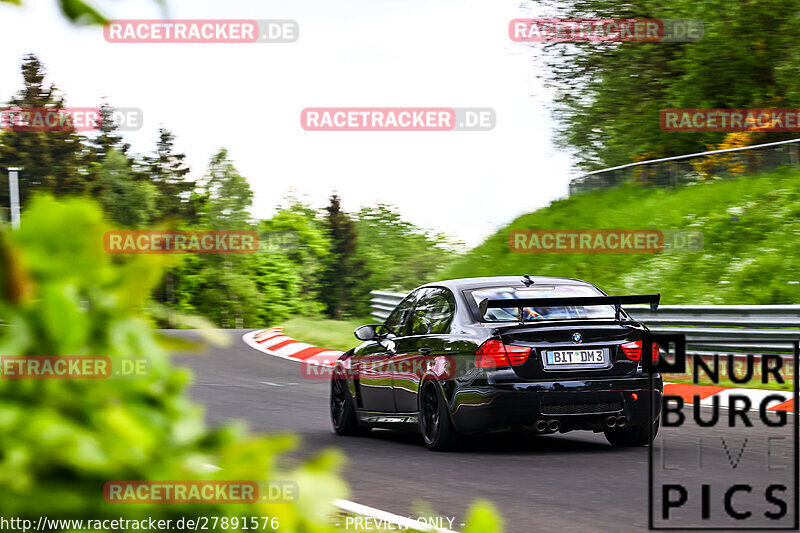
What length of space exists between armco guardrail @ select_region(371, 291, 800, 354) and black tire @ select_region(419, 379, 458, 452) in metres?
5.09

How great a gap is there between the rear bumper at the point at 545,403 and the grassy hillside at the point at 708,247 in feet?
34.4

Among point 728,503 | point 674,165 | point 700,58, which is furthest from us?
point 700,58

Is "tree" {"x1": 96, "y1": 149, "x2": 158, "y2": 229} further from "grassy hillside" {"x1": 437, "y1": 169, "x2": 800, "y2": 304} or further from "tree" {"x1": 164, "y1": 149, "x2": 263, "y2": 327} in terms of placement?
"grassy hillside" {"x1": 437, "y1": 169, "x2": 800, "y2": 304}

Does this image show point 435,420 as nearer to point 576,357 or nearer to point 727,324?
point 576,357

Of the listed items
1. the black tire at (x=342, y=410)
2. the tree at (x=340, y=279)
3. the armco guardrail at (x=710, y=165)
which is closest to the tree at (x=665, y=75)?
the armco guardrail at (x=710, y=165)

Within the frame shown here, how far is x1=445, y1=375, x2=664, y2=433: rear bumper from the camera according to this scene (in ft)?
29.0

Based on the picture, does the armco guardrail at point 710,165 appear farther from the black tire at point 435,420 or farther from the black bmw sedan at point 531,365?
the black tire at point 435,420

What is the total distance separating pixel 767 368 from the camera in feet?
41.9

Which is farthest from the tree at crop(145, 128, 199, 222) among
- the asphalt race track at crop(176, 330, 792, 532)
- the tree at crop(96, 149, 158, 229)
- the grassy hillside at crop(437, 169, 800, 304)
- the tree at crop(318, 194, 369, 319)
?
the asphalt race track at crop(176, 330, 792, 532)

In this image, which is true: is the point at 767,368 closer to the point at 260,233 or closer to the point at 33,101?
the point at 33,101

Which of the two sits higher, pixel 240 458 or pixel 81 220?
pixel 81 220

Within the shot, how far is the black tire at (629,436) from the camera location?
9453 mm

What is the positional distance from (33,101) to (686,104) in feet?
125

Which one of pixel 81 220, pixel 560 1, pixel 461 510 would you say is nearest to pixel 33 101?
pixel 560 1
